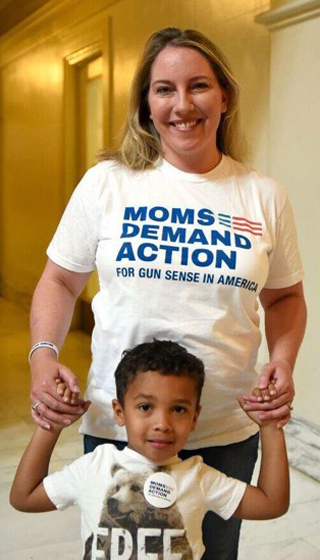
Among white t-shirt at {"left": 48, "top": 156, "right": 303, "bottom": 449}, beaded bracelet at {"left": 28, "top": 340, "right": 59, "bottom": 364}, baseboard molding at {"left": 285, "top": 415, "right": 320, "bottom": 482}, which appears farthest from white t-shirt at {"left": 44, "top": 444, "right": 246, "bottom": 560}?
baseboard molding at {"left": 285, "top": 415, "right": 320, "bottom": 482}

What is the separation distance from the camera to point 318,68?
13.1 feet

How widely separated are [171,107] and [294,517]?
2426mm

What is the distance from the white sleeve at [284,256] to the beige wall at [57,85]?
8.85 ft

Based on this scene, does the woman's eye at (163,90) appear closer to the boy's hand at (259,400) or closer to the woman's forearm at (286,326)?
the woman's forearm at (286,326)

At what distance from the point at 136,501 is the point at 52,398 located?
11.8 inches

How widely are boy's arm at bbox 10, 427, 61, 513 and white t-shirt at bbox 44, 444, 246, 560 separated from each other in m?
0.03

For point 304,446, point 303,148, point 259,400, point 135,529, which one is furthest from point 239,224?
point 304,446

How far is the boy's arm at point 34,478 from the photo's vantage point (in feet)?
5.96

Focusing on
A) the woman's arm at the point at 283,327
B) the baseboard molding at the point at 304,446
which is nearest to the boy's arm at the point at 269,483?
the woman's arm at the point at 283,327

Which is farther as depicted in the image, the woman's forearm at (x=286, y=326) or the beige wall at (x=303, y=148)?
the beige wall at (x=303, y=148)

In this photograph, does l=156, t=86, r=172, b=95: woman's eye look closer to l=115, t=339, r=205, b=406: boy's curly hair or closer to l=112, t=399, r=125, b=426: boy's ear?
l=115, t=339, r=205, b=406: boy's curly hair

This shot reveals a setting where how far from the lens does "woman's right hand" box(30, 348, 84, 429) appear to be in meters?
1.73

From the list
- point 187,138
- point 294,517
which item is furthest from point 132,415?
point 294,517

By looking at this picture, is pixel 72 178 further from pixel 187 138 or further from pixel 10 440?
pixel 187 138
